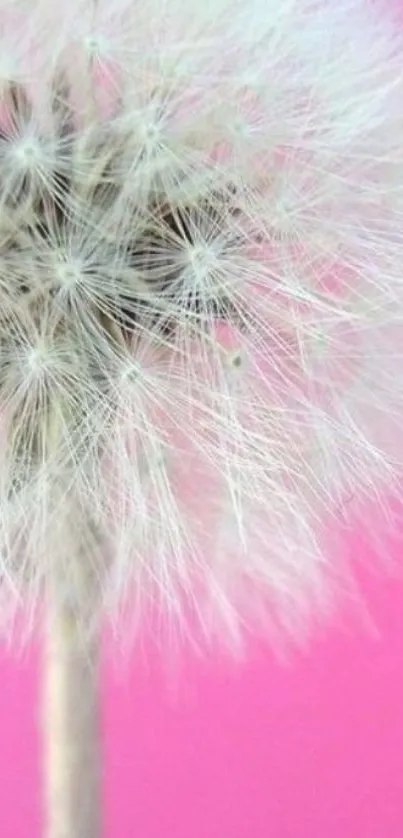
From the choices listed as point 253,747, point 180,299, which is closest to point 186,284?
point 180,299

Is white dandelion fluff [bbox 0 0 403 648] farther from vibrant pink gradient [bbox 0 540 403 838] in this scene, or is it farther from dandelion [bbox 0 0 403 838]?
vibrant pink gradient [bbox 0 540 403 838]

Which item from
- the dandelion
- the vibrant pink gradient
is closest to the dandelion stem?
the dandelion

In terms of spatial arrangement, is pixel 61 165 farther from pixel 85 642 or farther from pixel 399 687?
pixel 399 687

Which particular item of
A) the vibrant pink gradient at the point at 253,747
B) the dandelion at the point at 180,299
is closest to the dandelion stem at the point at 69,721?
the dandelion at the point at 180,299

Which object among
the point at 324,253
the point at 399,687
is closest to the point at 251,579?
the point at 324,253

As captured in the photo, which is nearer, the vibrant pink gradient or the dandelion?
the dandelion

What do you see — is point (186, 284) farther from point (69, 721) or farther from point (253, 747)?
point (253, 747)

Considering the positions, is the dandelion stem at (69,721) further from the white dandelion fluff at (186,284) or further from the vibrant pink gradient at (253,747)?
the vibrant pink gradient at (253,747)
